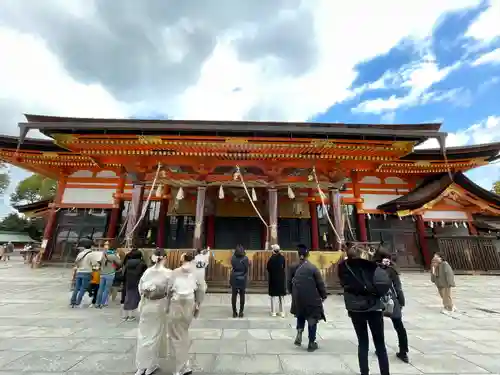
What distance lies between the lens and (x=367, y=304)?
2.92m

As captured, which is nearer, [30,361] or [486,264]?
[30,361]

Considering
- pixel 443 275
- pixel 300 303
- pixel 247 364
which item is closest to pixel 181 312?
pixel 247 364

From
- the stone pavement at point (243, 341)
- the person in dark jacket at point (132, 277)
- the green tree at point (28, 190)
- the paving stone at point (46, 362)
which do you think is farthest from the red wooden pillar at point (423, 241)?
the green tree at point (28, 190)

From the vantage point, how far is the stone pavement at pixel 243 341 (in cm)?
331

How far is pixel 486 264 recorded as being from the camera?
480 inches

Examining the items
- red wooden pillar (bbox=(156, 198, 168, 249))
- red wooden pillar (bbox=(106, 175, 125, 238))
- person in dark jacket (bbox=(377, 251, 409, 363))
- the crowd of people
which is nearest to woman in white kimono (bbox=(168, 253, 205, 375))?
the crowd of people

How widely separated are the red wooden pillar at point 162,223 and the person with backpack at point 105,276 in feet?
19.7

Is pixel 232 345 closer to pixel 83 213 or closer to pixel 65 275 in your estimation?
pixel 65 275

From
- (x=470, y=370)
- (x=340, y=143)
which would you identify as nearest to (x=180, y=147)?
(x=340, y=143)

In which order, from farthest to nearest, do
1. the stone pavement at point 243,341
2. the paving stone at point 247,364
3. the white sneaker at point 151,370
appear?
the stone pavement at point 243,341 < the paving stone at point 247,364 < the white sneaker at point 151,370

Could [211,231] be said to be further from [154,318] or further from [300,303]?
[154,318]

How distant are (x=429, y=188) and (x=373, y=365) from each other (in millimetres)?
13110

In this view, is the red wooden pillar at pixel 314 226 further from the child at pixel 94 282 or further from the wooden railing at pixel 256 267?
the child at pixel 94 282

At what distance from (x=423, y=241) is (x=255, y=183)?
994 centimetres
